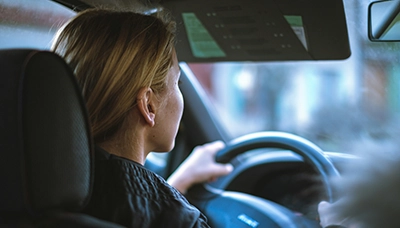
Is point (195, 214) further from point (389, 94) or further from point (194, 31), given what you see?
point (194, 31)

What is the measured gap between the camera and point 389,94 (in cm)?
187

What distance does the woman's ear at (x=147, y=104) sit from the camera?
5.17 ft

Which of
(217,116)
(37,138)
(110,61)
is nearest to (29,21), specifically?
(110,61)

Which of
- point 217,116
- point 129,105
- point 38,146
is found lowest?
point 217,116

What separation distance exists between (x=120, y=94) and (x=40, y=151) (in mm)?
381

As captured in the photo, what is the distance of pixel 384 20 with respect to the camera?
175 centimetres

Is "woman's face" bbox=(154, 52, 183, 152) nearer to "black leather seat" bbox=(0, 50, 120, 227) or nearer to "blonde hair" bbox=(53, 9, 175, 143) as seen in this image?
"blonde hair" bbox=(53, 9, 175, 143)

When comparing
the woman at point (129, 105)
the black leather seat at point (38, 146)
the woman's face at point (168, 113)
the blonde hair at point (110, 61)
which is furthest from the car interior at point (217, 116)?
the woman's face at point (168, 113)

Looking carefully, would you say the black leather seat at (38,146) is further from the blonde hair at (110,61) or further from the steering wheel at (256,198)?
the steering wheel at (256,198)

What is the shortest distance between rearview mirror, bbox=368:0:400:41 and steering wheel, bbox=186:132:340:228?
554mm

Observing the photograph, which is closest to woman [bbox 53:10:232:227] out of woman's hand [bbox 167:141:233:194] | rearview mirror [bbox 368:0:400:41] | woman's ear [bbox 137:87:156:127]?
woman's ear [bbox 137:87:156:127]

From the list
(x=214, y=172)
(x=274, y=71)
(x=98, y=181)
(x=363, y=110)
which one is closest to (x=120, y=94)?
(x=98, y=181)

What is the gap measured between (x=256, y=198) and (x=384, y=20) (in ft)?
3.78

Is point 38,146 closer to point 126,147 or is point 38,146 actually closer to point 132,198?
point 132,198
